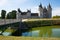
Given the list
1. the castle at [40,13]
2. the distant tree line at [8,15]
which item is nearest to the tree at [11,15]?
the distant tree line at [8,15]

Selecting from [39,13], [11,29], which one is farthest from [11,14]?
[11,29]

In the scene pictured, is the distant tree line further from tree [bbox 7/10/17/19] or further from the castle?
the castle

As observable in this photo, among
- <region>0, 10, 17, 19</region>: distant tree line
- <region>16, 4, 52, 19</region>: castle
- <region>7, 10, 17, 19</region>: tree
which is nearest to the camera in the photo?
<region>0, 10, 17, 19</region>: distant tree line

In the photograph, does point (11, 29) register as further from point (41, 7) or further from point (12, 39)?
point (41, 7)

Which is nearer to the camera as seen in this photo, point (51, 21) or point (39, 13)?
point (51, 21)

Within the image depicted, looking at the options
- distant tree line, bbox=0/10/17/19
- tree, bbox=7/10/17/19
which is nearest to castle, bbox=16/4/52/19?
tree, bbox=7/10/17/19

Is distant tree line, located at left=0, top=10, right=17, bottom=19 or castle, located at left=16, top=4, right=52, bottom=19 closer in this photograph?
distant tree line, located at left=0, top=10, right=17, bottom=19

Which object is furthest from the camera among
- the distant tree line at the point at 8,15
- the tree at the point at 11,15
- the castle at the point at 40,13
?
the castle at the point at 40,13

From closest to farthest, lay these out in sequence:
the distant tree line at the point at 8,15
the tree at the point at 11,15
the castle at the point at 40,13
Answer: the distant tree line at the point at 8,15 < the tree at the point at 11,15 < the castle at the point at 40,13

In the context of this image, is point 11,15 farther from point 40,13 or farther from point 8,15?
point 40,13

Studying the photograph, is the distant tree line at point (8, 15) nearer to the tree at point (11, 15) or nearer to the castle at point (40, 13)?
the tree at point (11, 15)

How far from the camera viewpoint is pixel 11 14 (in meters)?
54.2

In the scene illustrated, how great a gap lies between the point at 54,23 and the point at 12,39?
30.5m

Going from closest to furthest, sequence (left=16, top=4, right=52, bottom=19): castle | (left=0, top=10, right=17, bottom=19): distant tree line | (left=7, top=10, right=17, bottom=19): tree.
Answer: (left=0, top=10, right=17, bottom=19): distant tree line
(left=7, top=10, right=17, bottom=19): tree
(left=16, top=4, right=52, bottom=19): castle
